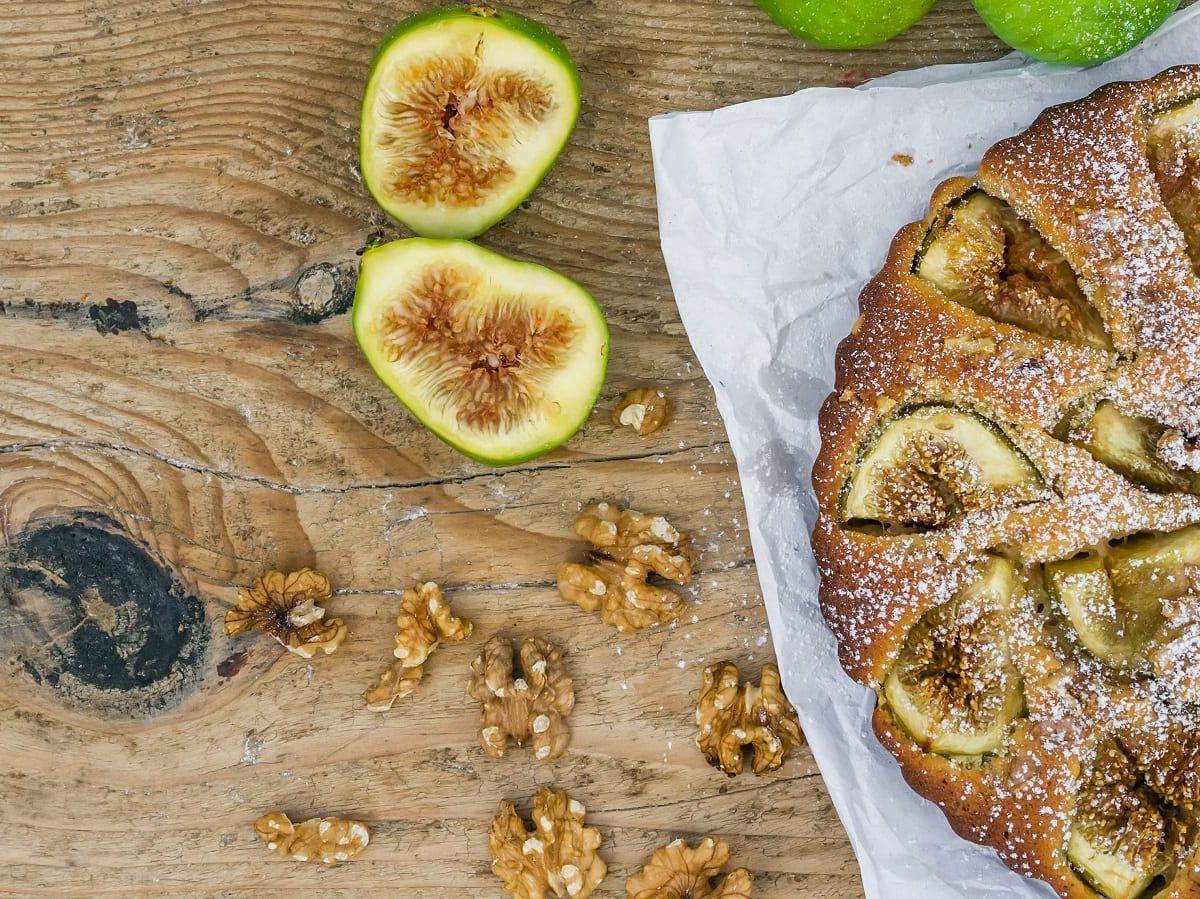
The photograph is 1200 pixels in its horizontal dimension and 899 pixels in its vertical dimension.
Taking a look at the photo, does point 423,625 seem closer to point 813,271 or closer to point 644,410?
point 644,410

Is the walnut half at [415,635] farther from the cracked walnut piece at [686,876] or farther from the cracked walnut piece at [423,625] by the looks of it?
the cracked walnut piece at [686,876]

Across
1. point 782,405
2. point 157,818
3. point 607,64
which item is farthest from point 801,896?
point 607,64

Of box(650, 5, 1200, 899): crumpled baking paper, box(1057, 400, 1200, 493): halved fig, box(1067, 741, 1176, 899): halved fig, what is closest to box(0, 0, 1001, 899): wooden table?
box(650, 5, 1200, 899): crumpled baking paper

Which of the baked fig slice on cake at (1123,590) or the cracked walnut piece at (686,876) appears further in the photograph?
the cracked walnut piece at (686,876)

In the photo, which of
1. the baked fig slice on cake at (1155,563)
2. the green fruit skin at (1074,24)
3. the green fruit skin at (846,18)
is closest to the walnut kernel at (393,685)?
the baked fig slice on cake at (1155,563)

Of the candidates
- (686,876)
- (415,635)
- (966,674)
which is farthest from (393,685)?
(966,674)

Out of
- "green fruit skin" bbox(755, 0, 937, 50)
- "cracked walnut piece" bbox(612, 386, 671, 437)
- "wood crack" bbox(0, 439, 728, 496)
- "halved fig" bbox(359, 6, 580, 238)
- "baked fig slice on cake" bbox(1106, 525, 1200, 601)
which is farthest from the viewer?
"wood crack" bbox(0, 439, 728, 496)

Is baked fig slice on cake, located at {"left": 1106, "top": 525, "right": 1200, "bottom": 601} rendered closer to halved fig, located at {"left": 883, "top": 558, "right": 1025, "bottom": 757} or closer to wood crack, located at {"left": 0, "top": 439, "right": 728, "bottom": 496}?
halved fig, located at {"left": 883, "top": 558, "right": 1025, "bottom": 757}
